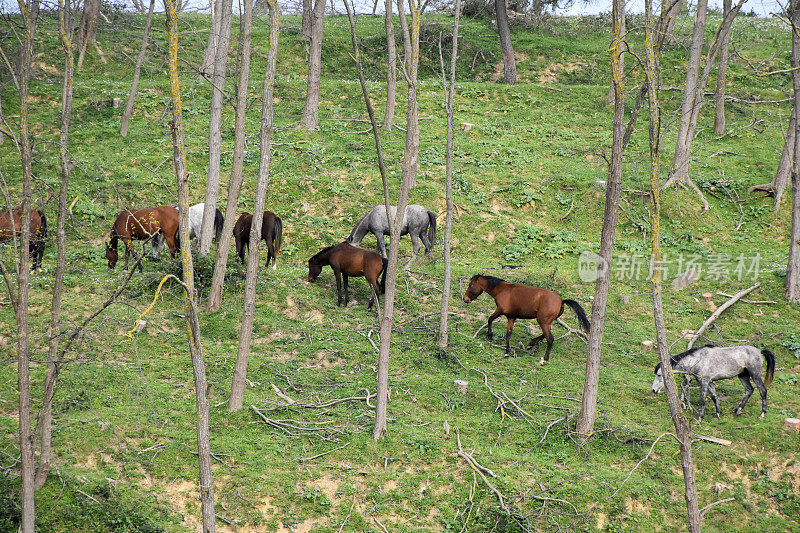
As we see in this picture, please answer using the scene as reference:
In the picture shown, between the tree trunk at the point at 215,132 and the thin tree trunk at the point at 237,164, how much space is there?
1284 millimetres

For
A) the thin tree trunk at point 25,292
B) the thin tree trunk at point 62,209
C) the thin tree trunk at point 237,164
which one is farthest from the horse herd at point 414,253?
the thin tree trunk at point 25,292

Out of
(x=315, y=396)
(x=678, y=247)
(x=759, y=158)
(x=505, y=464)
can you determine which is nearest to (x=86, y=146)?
(x=315, y=396)

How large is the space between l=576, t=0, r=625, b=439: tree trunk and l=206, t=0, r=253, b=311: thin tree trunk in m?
6.10

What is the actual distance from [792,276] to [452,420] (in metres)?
9.76

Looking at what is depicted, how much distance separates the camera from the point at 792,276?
1473 cm

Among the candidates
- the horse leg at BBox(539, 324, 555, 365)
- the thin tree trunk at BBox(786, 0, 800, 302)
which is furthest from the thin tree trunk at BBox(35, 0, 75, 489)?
the thin tree trunk at BBox(786, 0, 800, 302)

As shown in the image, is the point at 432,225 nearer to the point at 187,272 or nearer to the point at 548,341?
the point at 548,341

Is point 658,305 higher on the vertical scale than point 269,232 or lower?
higher

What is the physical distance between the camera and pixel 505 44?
28.6 metres

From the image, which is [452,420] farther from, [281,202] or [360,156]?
[360,156]

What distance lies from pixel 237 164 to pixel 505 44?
2022cm

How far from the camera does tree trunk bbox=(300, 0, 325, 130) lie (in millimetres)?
21422

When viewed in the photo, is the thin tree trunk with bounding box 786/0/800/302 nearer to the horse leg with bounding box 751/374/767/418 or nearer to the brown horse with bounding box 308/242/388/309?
the horse leg with bounding box 751/374/767/418

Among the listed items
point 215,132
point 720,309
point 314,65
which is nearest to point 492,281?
point 720,309
